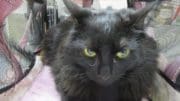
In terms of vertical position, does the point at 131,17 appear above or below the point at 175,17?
above

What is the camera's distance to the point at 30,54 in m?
1.00

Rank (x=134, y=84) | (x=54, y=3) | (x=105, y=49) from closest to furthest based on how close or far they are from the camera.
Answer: (x=105, y=49) < (x=134, y=84) < (x=54, y=3)

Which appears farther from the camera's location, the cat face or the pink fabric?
the pink fabric

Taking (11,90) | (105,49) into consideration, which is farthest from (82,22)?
(11,90)

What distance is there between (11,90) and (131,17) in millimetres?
379

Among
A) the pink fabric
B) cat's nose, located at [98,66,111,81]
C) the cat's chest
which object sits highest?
cat's nose, located at [98,66,111,81]

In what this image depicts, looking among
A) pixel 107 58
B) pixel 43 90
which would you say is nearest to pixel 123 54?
pixel 107 58

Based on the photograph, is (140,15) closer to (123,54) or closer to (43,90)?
(123,54)

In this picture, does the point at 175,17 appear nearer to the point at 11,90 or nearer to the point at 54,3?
the point at 54,3

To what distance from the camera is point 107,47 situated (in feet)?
2.27

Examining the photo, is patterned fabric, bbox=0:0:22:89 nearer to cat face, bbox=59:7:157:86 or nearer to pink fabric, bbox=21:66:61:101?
pink fabric, bbox=21:66:61:101

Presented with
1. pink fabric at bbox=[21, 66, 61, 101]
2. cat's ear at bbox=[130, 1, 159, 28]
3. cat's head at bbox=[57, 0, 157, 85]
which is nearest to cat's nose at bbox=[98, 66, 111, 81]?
cat's head at bbox=[57, 0, 157, 85]

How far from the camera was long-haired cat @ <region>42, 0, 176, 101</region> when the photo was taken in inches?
27.5

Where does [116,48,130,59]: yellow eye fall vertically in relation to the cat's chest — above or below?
above
